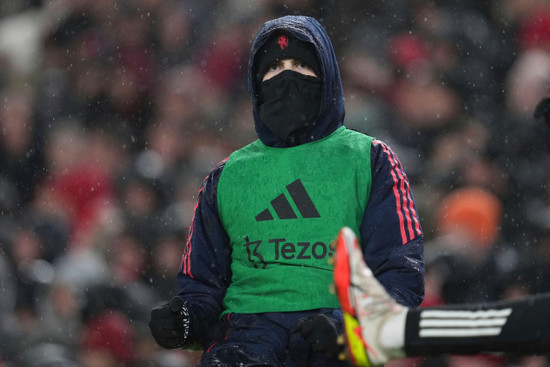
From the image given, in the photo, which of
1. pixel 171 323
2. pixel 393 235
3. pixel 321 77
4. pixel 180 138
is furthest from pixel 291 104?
pixel 180 138

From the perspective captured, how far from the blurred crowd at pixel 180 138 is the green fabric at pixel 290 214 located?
1494 millimetres

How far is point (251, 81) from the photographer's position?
8.43 ft

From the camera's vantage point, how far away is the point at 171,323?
7.28ft

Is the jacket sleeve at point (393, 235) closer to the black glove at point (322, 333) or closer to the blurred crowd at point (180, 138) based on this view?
the black glove at point (322, 333)

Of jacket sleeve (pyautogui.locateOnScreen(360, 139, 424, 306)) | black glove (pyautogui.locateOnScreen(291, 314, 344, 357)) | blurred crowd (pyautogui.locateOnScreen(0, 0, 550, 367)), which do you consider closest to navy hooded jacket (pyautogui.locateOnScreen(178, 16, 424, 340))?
jacket sleeve (pyautogui.locateOnScreen(360, 139, 424, 306))

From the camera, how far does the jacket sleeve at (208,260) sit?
7.86 feet

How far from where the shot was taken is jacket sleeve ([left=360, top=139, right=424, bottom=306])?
218 cm

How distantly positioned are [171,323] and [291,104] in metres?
0.73

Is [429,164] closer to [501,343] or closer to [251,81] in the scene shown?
[251,81]

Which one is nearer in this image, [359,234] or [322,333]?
[322,333]

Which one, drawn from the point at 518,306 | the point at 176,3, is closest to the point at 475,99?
the point at 176,3

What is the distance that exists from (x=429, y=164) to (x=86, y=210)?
1720 millimetres

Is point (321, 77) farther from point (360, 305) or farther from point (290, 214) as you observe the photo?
point (360, 305)

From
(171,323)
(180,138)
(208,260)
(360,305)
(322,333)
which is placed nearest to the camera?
(360,305)
